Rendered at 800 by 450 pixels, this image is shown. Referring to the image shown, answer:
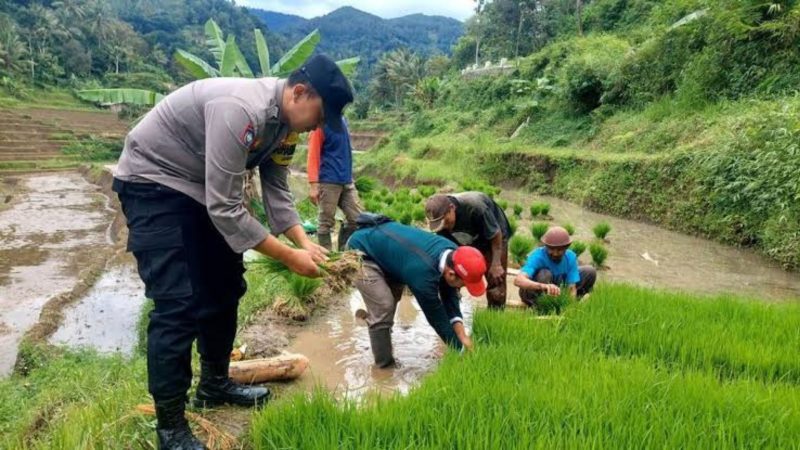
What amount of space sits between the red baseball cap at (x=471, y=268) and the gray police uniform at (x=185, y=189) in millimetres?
1114

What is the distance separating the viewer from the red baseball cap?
2826 mm

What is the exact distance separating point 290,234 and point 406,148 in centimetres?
2183

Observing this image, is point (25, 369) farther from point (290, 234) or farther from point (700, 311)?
point (700, 311)

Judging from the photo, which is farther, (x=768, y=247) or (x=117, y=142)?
(x=117, y=142)

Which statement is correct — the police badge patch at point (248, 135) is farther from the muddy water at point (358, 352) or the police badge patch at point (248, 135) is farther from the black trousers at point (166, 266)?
the muddy water at point (358, 352)

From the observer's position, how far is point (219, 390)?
8.54 ft

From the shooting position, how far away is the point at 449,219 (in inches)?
141

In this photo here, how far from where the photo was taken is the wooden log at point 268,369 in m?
2.94

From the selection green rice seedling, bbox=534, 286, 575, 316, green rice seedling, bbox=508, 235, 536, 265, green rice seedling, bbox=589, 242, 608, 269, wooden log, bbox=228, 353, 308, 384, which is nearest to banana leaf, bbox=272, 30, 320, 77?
green rice seedling, bbox=508, 235, 536, 265

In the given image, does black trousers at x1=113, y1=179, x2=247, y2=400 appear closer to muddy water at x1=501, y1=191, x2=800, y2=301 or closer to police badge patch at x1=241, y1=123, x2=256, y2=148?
police badge patch at x1=241, y1=123, x2=256, y2=148

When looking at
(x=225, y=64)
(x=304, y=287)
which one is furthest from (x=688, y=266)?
(x=225, y=64)

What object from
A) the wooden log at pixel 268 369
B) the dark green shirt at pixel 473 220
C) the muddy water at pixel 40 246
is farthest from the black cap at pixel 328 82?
the muddy water at pixel 40 246

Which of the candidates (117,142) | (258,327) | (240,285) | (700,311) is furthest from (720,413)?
(117,142)

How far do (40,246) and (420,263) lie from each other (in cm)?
1310
